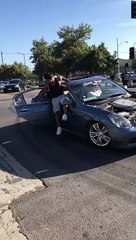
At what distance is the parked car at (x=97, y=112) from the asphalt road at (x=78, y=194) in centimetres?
28

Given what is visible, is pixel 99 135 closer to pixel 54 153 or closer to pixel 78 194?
pixel 54 153

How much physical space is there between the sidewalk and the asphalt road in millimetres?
107

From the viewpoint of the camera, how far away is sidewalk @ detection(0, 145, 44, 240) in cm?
409

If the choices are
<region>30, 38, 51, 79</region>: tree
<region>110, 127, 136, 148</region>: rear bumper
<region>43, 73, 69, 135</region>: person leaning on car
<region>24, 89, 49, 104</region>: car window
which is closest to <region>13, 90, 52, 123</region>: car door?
<region>24, 89, 49, 104</region>: car window

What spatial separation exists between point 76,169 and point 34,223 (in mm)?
2031

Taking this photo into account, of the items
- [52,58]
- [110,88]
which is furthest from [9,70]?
[110,88]

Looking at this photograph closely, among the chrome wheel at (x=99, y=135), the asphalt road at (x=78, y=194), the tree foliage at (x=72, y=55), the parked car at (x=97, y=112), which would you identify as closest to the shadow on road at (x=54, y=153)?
the asphalt road at (x=78, y=194)

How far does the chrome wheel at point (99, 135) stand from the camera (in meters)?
7.20

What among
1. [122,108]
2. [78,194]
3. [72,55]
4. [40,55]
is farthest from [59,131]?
[40,55]

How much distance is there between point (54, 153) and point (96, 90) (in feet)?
6.26

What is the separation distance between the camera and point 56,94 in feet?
29.3

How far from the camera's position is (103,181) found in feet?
17.8

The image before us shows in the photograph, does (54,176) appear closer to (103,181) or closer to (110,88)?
(103,181)

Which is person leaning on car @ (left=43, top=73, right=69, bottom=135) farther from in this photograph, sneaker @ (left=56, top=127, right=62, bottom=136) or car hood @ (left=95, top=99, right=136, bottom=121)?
car hood @ (left=95, top=99, right=136, bottom=121)
